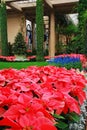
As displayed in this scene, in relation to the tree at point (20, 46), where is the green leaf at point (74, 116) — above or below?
above

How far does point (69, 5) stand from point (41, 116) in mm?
18404

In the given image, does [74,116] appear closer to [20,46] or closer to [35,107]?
[35,107]

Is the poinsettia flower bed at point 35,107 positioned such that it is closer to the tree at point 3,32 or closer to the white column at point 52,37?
the tree at point 3,32

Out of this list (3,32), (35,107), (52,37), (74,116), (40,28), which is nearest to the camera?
(35,107)

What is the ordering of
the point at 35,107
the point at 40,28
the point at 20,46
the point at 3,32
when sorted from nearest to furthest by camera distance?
the point at 35,107, the point at 40,28, the point at 3,32, the point at 20,46

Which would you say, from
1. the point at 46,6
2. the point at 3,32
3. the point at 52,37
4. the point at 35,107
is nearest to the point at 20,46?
the point at 3,32

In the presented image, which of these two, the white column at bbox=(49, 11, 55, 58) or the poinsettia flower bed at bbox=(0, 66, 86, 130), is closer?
the poinsettia flower bed at bbox=(0, 66, 86, 130)

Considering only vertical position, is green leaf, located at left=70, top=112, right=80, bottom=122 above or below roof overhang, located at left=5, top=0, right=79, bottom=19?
below

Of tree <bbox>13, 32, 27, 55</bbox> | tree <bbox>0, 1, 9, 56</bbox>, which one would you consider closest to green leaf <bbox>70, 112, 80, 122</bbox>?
tree <bbox>0, 1, 9, 56</bbox>

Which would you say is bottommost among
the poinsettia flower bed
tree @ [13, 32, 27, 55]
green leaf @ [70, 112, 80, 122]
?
tree @ [13, 32, 27, 55]

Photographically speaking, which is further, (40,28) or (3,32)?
(3,32)

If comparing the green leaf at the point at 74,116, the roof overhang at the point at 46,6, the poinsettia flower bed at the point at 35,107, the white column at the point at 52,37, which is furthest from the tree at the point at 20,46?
the green leaf at the point at 74,116

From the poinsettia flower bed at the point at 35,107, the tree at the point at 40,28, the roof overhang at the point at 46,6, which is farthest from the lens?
the roof overhang at the point at 46,6

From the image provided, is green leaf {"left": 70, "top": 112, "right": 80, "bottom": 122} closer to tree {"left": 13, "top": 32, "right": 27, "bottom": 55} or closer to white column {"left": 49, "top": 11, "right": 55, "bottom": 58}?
tree {"left": 13, "top": 32, "right": 27, "bottom": 55}
